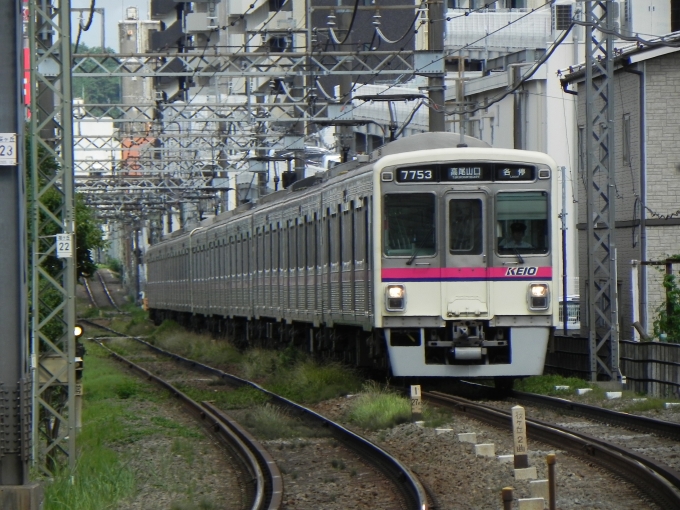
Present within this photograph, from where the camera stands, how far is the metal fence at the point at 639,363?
1729 centimetres

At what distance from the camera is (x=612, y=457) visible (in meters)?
10.2

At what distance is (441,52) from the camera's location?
68.1 ft

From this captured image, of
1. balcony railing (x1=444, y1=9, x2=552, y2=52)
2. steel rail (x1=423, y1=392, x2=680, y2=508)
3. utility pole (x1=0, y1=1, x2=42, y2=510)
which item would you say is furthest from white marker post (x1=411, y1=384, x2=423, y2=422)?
balcony railing (x1=444, y1=9, x2=552, y2=52)

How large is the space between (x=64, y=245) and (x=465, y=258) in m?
6.00

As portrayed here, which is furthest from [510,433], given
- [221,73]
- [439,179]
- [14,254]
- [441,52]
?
[221,73]

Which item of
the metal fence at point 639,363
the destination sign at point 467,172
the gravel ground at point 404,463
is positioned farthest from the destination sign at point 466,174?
the gravel ground at point 404,463

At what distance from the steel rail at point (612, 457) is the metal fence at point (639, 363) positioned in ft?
9.61

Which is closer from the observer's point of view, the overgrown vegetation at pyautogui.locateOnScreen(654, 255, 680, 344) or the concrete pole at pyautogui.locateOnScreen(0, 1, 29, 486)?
the concrete pole at pyautogui.locateOnScreen(0, 1, 29, 486)

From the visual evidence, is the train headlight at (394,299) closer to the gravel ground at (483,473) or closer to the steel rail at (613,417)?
the steel rail at (613,417)

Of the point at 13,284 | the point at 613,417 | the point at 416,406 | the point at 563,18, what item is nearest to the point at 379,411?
the point at 416,406

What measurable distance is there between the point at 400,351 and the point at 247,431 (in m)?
2.13

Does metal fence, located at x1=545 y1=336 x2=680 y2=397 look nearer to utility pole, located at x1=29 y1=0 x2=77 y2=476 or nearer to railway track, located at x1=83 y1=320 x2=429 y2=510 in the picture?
railway track, located at x1=83 y1=320 x2=429 y2=510

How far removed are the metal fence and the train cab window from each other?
1667 mm

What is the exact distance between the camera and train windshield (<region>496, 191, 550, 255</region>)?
1542 cm
